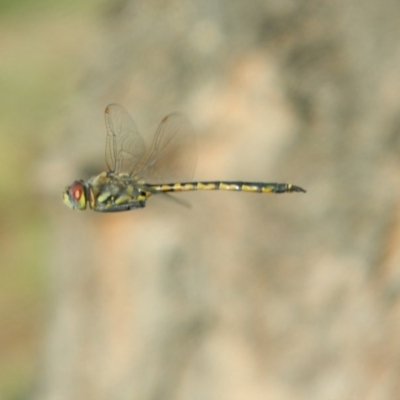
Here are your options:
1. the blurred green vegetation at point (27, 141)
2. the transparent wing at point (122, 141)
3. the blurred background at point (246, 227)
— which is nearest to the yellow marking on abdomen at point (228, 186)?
the transparent wing at point (122, 141)

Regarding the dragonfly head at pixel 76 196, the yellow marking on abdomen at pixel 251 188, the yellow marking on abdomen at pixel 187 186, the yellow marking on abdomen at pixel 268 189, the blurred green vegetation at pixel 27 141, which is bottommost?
the dragonfly head at pixel 76 196

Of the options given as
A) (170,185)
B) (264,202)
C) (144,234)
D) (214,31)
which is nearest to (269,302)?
(264,202)

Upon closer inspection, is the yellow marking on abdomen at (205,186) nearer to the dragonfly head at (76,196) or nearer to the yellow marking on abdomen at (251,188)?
the yellow marking on abdomen at (251,188)

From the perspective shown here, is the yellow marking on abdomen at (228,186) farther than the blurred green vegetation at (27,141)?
No

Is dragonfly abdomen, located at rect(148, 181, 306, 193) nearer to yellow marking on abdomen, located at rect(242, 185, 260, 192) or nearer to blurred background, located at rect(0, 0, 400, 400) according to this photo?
yellow marking on abdomen, located at rect(242, 185, 260, 192)

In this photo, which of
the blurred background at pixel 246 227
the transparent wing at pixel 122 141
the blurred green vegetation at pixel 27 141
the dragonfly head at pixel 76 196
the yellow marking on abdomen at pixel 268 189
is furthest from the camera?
the blurred green vegetation at pixel 27 141

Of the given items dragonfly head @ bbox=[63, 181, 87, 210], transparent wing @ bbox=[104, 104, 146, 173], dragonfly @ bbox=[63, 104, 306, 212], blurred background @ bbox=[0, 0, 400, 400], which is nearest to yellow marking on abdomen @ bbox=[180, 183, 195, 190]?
dragonfly @ bbox=[63, 104, 306, 212]
